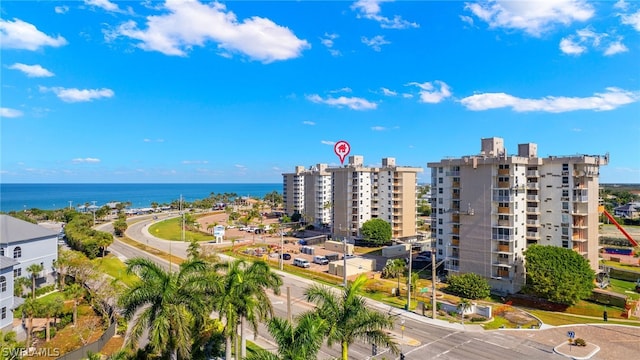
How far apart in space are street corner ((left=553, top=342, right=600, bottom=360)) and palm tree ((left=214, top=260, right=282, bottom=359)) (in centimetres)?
2897

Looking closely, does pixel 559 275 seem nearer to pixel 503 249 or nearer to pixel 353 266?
pixel 503 249

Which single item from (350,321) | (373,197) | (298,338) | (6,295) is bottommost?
(6,295)

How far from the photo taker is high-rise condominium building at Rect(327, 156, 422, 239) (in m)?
98.9

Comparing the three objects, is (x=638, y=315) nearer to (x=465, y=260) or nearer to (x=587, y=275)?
(x=587, y=275)

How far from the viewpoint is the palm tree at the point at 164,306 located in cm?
2148

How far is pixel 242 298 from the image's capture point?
25047 millimetres

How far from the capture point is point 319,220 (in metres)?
129

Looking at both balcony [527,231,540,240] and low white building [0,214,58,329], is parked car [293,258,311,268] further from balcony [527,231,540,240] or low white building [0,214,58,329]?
low white building [0,214,58,329]

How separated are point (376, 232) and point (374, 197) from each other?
14.6 m

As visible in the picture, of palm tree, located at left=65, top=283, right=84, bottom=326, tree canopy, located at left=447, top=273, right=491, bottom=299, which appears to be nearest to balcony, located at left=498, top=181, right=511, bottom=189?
tree canopy, located at left=447, top=273, right=491, bottom=299

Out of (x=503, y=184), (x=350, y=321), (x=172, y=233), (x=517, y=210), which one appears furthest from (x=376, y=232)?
(x=350, y=321)

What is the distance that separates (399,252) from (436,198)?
18.9m

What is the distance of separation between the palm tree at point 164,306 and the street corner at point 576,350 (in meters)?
33.2

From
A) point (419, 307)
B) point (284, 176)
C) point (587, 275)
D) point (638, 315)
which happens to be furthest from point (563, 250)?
point (284, 176)
